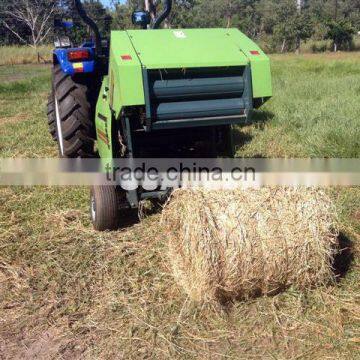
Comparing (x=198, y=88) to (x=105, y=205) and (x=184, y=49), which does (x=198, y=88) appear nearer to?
(x=184, y=49)

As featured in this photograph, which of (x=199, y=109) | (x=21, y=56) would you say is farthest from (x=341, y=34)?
(x=199, y=109)

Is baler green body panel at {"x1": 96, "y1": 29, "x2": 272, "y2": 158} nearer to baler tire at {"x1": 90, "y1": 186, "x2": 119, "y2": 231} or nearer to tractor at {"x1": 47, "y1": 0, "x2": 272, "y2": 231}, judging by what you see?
tractor at {"x1": 47, "y1": 0, "x2": 272, "y2": 231}

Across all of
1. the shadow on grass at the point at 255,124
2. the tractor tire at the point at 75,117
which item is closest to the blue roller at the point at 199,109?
the tractor tire at the point at 75,117

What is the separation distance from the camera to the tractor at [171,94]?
314cm

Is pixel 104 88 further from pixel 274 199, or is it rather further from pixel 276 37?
pixel 276 37

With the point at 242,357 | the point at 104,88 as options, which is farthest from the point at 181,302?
the point at 104,88

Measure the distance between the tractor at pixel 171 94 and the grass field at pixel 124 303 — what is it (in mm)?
424

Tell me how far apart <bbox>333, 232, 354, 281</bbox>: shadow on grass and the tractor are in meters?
1.15

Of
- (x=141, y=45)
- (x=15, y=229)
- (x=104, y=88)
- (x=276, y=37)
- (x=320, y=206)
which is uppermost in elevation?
(x=276, y=37)

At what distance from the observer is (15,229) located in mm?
3979

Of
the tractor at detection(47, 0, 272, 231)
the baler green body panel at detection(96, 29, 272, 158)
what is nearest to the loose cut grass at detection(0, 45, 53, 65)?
the tractor at detection(47, 0, 272, 231)

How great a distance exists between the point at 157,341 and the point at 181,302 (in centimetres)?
39

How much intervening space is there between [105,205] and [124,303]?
0.96 meters

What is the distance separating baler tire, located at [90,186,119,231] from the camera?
371 centimetres
